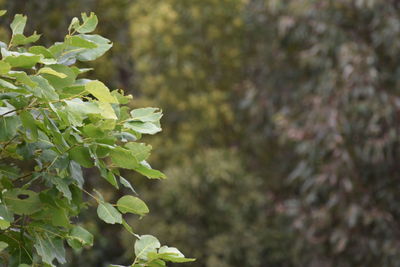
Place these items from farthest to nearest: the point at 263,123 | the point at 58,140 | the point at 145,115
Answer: the point at 263,123, the point at 145,115, the point at 58,140

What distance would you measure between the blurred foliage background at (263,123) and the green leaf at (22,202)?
4.16 metres

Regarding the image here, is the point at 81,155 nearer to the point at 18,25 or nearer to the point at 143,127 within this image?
the point at 143,127

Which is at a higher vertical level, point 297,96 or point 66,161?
point 66,161

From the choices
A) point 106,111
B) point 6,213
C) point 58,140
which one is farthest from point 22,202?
point 106,111

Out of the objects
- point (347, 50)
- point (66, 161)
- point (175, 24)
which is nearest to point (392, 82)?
point (347, 50)

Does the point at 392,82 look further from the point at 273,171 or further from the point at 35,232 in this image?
the point at 35,232

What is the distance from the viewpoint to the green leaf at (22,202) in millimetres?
1392

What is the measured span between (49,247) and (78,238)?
Answer: 6 cm

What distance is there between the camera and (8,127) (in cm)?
132

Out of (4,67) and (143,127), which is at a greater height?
(4,67)

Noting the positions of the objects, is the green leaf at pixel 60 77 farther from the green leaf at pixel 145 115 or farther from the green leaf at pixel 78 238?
the green leaf at pixel 78 238

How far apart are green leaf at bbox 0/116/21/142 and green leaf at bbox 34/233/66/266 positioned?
0.68ft

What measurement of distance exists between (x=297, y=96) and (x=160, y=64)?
57.3 inches

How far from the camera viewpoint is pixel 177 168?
20.0 feet
